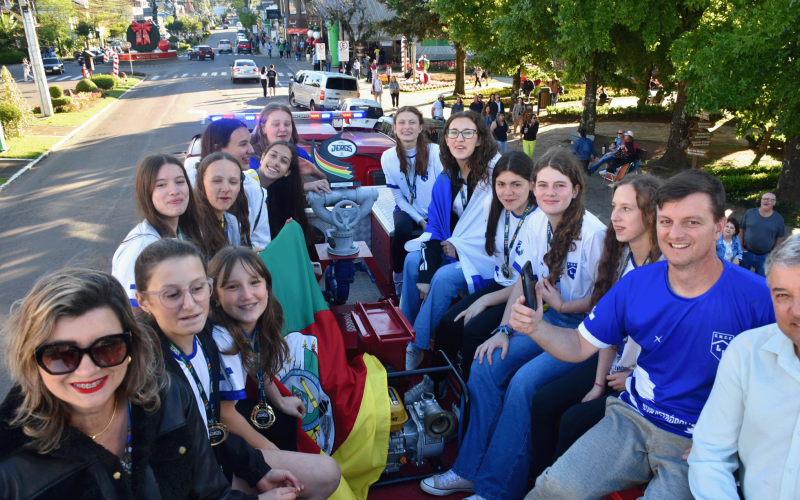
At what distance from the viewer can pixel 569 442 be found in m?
2.77

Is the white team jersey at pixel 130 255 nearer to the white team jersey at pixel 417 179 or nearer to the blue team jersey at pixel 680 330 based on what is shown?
the blue team jersey at pixel 680 330

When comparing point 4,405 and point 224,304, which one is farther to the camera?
point 224,304

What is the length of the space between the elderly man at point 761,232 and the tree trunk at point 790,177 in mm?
4798

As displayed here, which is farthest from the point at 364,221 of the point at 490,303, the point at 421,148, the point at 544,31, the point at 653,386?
the point at 544,31

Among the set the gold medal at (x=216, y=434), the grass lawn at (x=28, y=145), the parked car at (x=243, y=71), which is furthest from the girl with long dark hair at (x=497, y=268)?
the parked car at (x=243, y=71)

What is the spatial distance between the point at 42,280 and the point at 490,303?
2.74 metres

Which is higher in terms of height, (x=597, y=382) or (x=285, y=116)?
(x=285, y=116)

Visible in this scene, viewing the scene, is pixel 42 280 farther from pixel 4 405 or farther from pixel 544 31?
pixel 544 31

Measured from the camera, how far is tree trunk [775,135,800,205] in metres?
11.0

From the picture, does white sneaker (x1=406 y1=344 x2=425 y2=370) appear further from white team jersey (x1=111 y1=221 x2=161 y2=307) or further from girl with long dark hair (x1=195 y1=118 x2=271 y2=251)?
white team jersey (x1=111 y1=221 x2=161 y2=307)

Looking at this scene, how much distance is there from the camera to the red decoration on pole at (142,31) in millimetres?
51719

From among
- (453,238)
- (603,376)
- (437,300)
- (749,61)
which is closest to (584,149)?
(749,61)

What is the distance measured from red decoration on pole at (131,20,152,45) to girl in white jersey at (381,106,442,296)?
186 ft

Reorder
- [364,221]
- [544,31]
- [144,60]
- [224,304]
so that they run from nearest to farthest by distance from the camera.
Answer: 1. [224,304]
2. [364,221]
3. [544,31]
4. [144,60]
